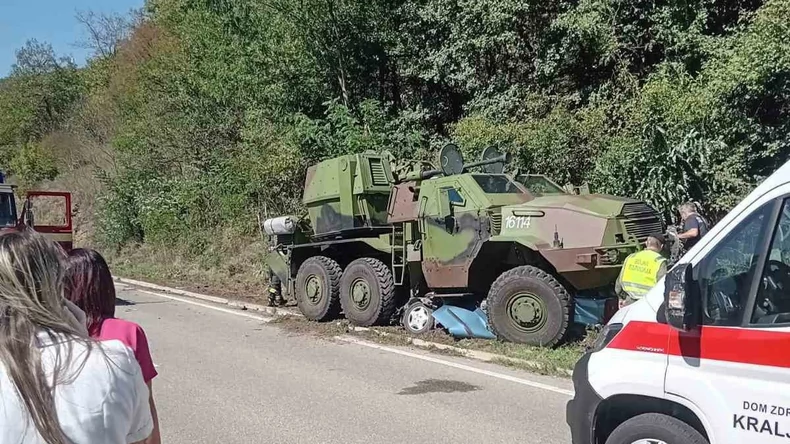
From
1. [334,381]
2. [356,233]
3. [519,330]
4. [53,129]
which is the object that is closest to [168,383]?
[334,381]

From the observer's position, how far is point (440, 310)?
1016 centimetres

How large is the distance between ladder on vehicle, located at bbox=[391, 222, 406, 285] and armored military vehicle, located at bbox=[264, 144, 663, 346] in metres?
0.02

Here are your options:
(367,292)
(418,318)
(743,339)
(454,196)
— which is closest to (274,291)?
(367,292)

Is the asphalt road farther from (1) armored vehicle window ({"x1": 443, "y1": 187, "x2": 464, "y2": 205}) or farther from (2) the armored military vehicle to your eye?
(1) armored vehicle window ({"x1": 443, "y1": 187, "x2": 464, "y2": 205})

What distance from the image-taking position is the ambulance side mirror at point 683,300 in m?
3.42

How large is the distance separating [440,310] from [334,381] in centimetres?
270

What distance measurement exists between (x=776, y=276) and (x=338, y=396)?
15.4 ft

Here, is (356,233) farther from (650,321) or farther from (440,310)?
(650,321)

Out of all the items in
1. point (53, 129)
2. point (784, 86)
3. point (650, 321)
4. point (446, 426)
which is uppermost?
point (53, 129)

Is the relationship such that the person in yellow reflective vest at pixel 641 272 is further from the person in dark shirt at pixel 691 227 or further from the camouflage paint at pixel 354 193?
the camouflage paint at pixel 354 193

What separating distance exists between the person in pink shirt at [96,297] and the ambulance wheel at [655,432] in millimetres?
2327

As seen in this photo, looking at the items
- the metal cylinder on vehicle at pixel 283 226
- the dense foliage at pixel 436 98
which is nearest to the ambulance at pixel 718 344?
the dense foliage at pixel 436 98

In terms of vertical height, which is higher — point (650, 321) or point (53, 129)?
point (53, 129)

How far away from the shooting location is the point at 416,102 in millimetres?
20172
